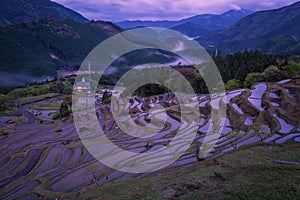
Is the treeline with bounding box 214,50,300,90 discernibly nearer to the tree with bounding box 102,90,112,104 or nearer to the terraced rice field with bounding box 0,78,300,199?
the terraced rice field with bounding box 0,78,300,199

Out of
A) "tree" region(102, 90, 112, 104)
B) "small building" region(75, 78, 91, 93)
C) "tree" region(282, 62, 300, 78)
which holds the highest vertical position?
"tree" region(282, 62, 300, 78)

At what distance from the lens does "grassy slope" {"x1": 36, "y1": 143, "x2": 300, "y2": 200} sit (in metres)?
13.8

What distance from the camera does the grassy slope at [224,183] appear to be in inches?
543

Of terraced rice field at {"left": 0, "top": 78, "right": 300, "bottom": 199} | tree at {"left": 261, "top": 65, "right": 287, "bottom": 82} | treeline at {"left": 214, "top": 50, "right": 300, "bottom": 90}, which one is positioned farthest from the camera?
treeline at {"left": 214, "top": 50, "right": 300, "bottom": 90}

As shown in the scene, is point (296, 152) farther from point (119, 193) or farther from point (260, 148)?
point (119, 193)

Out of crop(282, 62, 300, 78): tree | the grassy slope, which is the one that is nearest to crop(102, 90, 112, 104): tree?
crop(282, 62, 300, 78): tree

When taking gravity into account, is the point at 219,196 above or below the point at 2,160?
above

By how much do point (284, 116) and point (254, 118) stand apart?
3973 millimetres

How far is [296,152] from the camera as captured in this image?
21266 mm

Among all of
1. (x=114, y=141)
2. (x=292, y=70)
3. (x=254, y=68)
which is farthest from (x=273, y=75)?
(x=114, y=141)

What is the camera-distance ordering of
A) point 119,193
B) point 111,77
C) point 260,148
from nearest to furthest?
1. point 119,193
2. point 260,148
3. point 111,77

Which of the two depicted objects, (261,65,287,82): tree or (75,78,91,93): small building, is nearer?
(261,65,287,82): tree

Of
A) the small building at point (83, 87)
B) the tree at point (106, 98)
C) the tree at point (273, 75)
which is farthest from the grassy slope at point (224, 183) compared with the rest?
the small building at point (83, 87)

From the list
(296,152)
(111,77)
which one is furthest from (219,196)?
(111,77)
